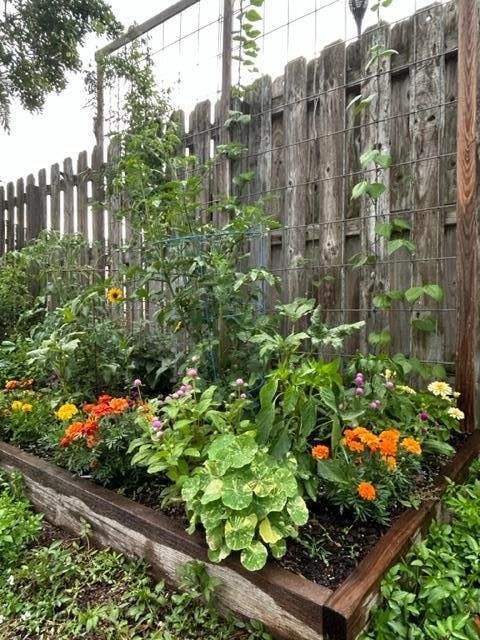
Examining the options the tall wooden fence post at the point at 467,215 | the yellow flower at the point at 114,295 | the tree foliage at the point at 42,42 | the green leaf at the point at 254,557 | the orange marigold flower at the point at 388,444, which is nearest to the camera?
the green leaf at the point at 254,557

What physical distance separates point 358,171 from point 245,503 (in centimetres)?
187

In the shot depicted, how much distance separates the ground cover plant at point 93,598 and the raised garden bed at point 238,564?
5 cm

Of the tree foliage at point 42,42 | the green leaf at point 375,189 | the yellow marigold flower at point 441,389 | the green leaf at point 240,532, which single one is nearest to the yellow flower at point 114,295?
the green leaf at point 375,189

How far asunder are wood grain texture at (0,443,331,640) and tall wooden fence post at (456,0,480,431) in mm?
1326

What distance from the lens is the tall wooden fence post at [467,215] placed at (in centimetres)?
197

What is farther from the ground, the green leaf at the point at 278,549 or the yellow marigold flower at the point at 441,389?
the yellow marigold flower at the point at 441,389

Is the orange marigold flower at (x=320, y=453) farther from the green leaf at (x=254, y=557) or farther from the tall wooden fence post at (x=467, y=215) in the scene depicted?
the tall wooden fence post at (x=467, y=215)

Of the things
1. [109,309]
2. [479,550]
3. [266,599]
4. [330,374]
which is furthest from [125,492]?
[109,309]

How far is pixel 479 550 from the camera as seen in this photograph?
1.39 meters

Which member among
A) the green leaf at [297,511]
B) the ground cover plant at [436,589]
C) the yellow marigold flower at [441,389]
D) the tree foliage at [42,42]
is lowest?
the ground cover plant at [436,589]

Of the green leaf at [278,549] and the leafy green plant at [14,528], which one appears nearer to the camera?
the green leaf at [278,549]

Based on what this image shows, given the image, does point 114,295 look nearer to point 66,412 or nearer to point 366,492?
point 66,412

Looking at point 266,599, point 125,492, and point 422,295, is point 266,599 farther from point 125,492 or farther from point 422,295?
point 422,295

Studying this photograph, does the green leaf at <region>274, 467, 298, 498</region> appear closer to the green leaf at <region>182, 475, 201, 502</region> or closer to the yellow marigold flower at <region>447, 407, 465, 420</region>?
the green leaf at <region>182, 475, 201, 502</region>
